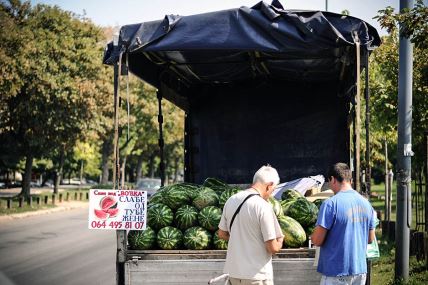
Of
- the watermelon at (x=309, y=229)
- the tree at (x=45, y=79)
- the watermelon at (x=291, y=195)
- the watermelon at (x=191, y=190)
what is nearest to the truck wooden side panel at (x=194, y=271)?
the watermelon at (x=309, y=229)

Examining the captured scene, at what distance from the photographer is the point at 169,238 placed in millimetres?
6914

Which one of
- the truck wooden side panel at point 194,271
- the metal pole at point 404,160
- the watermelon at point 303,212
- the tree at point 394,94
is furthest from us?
the tree at point 394,94

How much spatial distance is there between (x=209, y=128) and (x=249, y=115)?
0.85 metres

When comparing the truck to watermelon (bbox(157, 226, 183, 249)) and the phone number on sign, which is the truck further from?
watermelon (bbox(157, 226, 183, 249))

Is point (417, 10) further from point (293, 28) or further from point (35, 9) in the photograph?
Result: point (35, 9)

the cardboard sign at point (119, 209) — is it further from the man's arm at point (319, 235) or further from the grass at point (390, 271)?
the grass at point (390, 271)

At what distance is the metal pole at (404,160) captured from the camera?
9.82 meters

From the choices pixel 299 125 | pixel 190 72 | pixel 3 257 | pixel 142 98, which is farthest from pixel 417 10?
pixel 142 98

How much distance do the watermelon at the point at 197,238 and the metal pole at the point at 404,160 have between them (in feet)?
14.3

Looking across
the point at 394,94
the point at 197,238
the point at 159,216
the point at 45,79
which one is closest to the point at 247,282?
the point at 197,238

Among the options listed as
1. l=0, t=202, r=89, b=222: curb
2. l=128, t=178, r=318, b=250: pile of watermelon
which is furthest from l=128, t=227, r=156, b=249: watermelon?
l=0, t=202, r=89, b=222: curb

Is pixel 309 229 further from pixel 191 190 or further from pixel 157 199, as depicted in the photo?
pixel 157 199

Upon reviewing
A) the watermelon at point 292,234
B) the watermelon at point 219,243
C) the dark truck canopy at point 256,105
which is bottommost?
the watermelon at point 219,243

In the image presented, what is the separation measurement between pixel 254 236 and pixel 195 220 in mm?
1975
